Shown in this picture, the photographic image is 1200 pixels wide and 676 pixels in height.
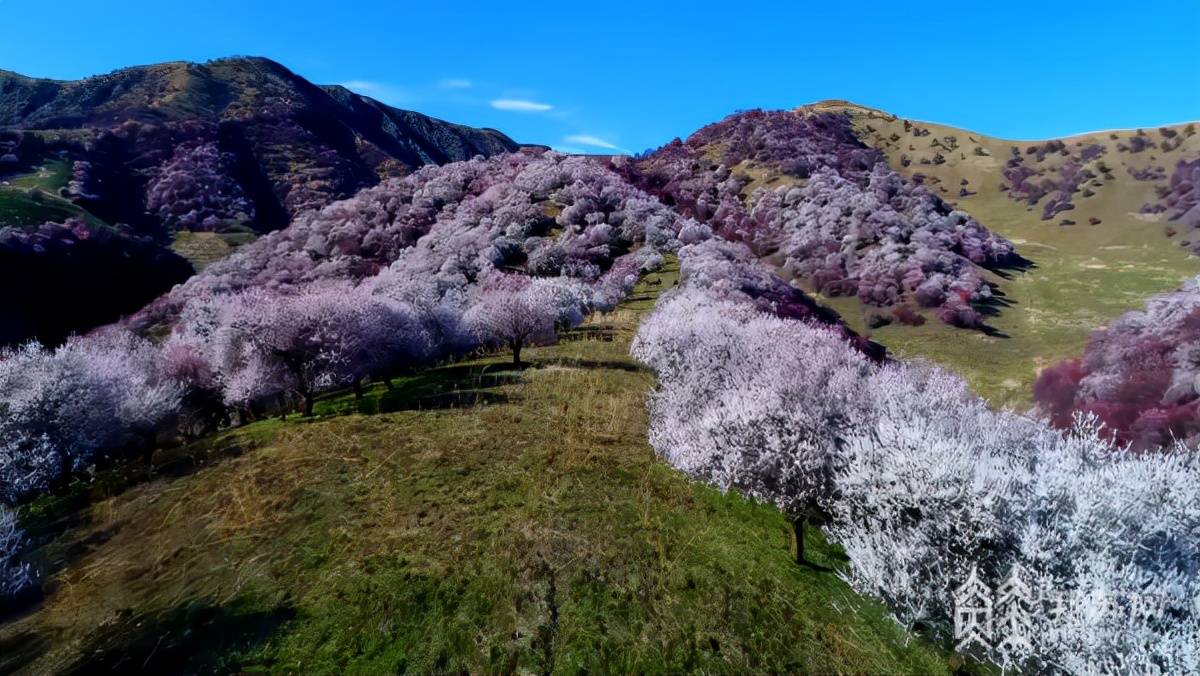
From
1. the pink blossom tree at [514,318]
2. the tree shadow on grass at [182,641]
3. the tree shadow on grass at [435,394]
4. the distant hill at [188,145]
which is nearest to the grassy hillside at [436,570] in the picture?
the tree shadow on grass at [182,641]

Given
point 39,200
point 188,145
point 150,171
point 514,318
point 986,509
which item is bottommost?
point 514,318

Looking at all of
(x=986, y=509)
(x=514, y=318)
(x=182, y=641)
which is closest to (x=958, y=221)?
(x=514, y=318)

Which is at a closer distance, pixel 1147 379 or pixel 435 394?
pixel 1147 379

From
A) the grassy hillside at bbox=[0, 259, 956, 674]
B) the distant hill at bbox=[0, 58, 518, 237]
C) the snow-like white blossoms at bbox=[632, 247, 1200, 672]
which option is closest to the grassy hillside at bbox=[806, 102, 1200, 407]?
the snow-like white blossoms at bbox=[632, 247, 1200, 672]

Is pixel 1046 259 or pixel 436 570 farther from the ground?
pixel 1046 259

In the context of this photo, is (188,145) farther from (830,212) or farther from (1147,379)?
(1147,379)
